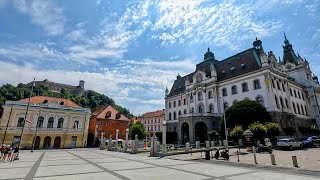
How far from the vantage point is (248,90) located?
40.7m

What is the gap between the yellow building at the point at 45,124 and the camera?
38.8 metres

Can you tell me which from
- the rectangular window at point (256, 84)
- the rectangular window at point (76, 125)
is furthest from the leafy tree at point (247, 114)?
the rectangular window at point (76, 125)

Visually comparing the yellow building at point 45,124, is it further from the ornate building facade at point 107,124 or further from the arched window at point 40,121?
the ornate building facade at point 107,124

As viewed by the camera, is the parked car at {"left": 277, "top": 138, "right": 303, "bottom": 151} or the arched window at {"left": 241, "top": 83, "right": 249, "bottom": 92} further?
the arched window at {"left": 241, "top": 83, "right": 249, "bottom": 92}

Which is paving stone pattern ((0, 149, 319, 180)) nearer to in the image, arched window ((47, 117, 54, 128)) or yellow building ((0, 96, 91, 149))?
yellow building ((0, 96, 91, 149))

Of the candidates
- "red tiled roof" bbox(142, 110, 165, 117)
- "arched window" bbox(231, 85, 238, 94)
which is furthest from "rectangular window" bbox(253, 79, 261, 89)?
"red tiled roof" bbox(142, 110, 165, 117)

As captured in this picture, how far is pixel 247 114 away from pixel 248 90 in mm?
9968

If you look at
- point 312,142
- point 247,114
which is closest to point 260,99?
point 247,114

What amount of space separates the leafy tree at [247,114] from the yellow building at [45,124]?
34423 millimetres

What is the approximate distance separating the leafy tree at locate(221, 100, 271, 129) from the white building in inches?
116

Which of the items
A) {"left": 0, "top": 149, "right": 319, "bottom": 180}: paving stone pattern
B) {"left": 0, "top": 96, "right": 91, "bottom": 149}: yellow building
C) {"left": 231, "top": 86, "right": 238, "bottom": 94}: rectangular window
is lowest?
{"left": 0, "top": 149, "right": 319, "bottom": 180}: paving stone pattern

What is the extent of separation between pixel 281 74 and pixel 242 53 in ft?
32.2

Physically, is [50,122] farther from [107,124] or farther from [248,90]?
[248,90]

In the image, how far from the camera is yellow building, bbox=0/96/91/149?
38.8 meters
